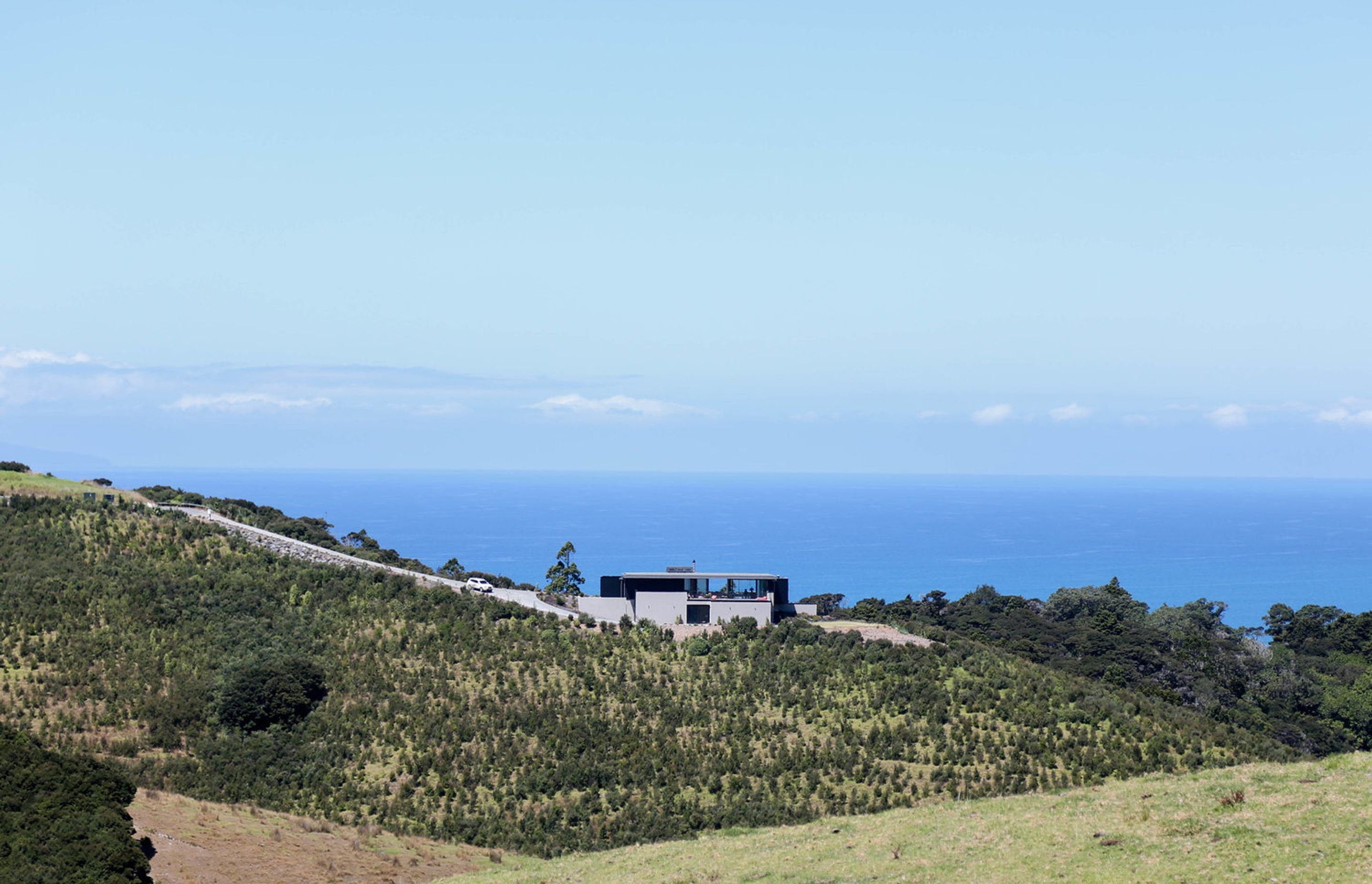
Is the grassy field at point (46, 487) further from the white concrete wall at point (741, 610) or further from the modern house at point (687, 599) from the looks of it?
the white concrete wall at point (741, 610)

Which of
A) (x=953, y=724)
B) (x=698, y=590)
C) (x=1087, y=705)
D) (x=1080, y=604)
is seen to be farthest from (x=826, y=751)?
(x=1080, y=604)

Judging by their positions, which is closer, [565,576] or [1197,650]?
[565,576]

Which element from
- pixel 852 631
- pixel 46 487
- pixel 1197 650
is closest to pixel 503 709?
pixel 852 631

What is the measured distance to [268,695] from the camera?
47.7 meters

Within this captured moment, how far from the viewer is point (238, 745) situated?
150 feet

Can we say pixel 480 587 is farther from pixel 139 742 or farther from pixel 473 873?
pixel 473 873

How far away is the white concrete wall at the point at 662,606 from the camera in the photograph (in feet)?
209

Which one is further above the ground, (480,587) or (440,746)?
(480,587)

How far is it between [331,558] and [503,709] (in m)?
21.9

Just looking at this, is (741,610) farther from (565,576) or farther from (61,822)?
(61,822)

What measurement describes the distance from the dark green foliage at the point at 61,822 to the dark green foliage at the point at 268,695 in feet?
46.3

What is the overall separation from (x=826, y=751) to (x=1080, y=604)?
304 feet

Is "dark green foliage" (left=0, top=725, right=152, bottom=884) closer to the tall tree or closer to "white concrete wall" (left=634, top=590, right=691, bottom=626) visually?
"white concrete wall" (left=634, top=590, right=691, bottom=626)

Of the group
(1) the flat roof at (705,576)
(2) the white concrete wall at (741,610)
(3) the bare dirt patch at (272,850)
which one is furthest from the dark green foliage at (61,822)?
(2) the white concrete wall at (741,610)
